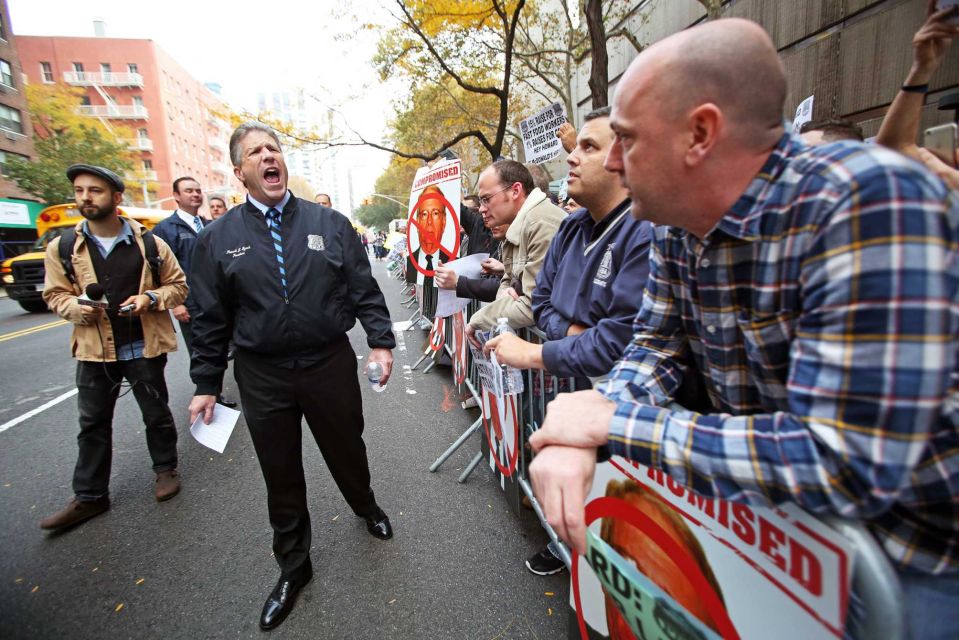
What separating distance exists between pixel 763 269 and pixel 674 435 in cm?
36

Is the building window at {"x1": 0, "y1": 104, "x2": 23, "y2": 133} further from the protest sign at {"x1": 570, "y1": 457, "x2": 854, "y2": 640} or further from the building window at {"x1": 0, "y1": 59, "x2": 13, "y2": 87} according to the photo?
the protest sign at {"x1": 570, "y1": 457, "x2": 854, "y2": 640}

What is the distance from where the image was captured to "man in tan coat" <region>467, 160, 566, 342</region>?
2653 millimetres

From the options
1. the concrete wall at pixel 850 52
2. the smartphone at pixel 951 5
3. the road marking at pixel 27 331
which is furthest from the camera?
the road marking at pixel 27 331

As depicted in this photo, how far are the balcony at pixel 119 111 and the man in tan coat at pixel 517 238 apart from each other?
61797 millimetres

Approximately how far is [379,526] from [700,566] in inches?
88.7

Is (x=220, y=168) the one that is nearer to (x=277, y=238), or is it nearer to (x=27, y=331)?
(x=27, y=331)

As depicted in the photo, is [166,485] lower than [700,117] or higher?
lower

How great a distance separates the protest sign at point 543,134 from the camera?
18.2 ft

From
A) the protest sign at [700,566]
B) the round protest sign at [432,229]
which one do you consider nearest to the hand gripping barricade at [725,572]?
the protest sign at [700,566]

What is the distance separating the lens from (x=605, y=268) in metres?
1.92

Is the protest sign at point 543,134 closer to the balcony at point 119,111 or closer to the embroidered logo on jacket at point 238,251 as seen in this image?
the embroidered logo on jacket at point 238,251

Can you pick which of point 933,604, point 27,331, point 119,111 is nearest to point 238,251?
point 933,604

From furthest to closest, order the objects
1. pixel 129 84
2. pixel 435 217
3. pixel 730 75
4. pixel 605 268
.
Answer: pixel 129 84, pixel 435 217, pixel 605 268, pixel 730 75

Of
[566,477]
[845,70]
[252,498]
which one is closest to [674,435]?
[566,477]
